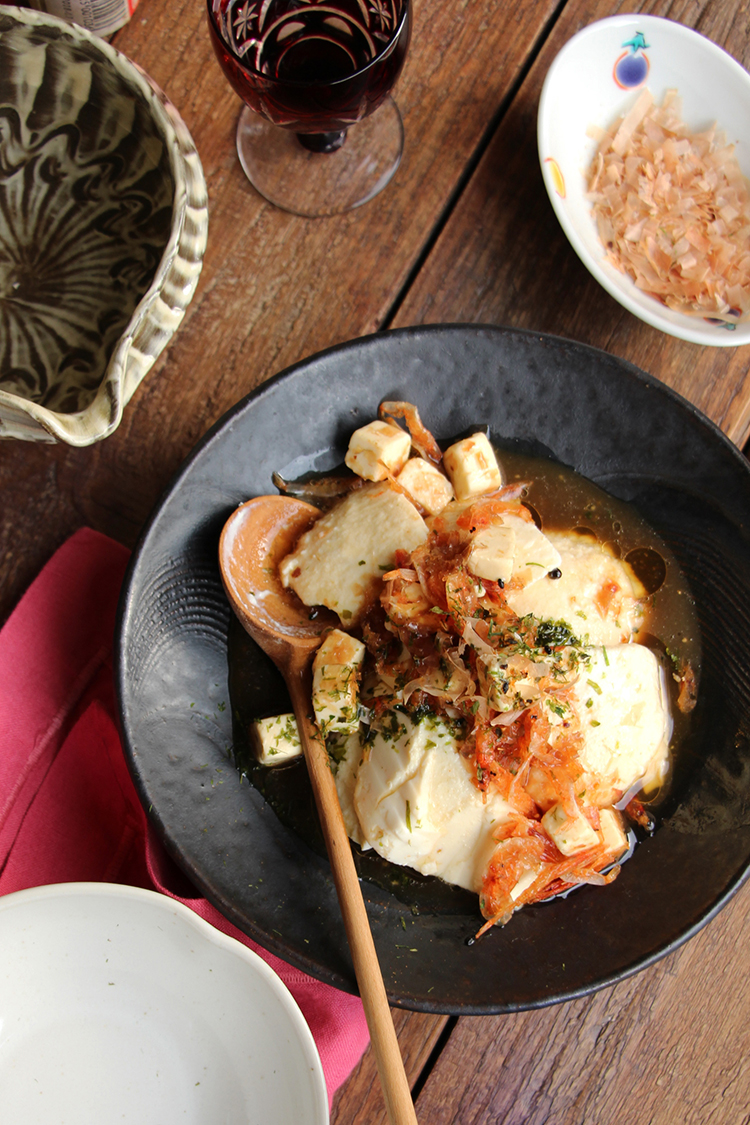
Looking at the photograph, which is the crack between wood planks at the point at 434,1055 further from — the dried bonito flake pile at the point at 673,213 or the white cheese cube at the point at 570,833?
the dried bonito flake pile at the point at 673,213

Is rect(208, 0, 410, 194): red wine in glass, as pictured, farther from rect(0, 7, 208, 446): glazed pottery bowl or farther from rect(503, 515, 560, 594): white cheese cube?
rect(503, 515, 560, 594): white cheese cube

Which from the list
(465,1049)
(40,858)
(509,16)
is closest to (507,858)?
(465,1049)

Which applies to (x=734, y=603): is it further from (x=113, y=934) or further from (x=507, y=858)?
(x=113, y=934)

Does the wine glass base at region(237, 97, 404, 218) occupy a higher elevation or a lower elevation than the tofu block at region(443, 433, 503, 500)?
higher

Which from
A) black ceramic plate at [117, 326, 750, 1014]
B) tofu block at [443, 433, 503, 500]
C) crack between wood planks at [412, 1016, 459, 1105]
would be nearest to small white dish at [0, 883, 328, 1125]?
black ceramic plate at [117, 326, 750, 1014]

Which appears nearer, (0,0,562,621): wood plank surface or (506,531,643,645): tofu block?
(506,531,643,645): tofu block

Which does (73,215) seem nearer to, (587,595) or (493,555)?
(493,555)

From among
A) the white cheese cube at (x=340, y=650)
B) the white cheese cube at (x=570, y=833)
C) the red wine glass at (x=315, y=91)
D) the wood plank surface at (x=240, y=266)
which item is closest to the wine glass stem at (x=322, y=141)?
the red wine glass at (x=315, y=91)
